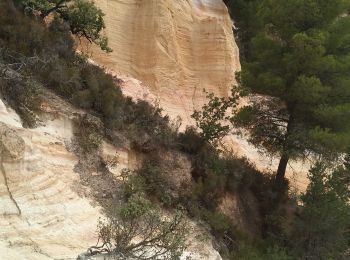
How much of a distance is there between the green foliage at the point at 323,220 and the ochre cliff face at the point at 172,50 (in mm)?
6626

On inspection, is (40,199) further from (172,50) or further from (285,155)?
(172,50)

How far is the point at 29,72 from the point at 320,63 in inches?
306

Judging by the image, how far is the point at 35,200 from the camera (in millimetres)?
8430

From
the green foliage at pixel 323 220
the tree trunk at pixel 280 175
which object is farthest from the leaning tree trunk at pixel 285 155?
the green foliage at pixel 323 220

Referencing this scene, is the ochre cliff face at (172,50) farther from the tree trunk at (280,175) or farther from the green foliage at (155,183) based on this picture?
the green foliage at (155,183)

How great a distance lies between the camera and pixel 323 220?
14.2 meters

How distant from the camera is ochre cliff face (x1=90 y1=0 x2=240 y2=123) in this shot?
2053 centimetres

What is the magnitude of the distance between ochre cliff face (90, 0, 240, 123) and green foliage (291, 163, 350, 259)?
6.63m

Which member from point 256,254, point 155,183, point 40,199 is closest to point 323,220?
point 256,254

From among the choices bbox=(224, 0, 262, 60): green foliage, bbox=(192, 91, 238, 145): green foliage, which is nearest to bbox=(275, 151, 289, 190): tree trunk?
bbox=(192, 91, 238, 145): green foliage

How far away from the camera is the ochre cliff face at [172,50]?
2053 centimetres

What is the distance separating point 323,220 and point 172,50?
968 centimetres

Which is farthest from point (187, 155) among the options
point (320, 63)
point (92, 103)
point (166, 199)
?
point (320, 63)

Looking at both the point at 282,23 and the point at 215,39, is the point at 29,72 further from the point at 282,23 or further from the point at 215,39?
the point at 215,39
